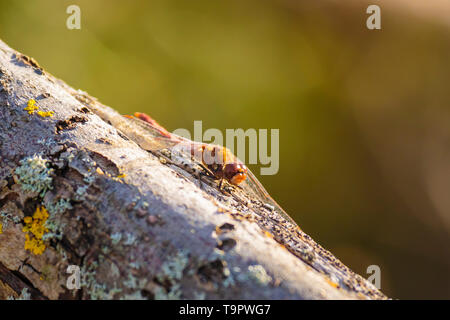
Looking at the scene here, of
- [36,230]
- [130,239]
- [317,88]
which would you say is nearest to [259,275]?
[130,239]

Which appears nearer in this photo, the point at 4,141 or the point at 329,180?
the point at 4,141

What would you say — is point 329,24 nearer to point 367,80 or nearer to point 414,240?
point 367,80

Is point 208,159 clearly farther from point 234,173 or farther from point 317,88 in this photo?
point 317,88

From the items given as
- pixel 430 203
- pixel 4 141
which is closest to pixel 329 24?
pixel 430 203

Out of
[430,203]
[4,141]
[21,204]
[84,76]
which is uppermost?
[84,76]

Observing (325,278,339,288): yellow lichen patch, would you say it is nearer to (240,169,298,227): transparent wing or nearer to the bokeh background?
(240,169,298,227): transparent wing
